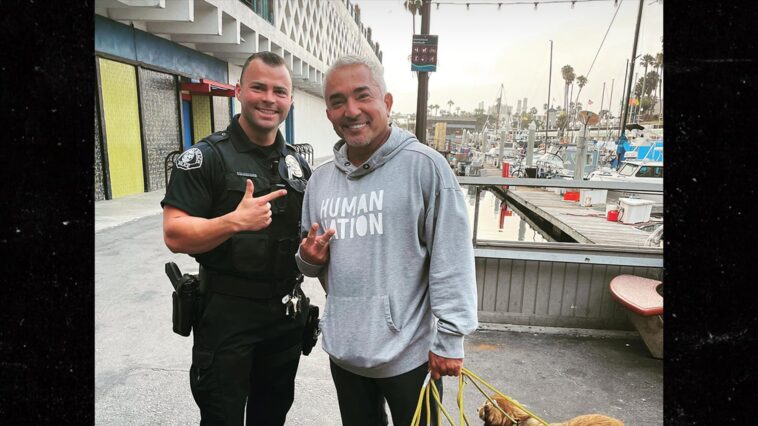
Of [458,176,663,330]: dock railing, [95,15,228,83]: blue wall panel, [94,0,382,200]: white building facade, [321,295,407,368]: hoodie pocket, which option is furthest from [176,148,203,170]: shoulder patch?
[95,15,228,83]: blue wall panel

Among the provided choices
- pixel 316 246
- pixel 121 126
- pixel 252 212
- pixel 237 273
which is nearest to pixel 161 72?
pixel 121 126

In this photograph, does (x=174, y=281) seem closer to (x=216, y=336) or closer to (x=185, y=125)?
(x=216, y=336)

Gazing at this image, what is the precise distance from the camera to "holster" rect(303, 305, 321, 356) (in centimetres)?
219

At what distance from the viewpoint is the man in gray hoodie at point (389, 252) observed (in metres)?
1.54

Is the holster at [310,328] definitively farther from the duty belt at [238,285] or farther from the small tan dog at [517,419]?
the small tan dog at [517,419]

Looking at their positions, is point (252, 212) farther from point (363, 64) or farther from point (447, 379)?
point (447, 379)

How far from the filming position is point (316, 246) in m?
1.62

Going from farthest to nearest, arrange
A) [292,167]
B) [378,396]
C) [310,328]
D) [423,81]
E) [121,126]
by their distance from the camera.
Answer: [121,126], [423,81], [310,328], [292,167], [378,396]

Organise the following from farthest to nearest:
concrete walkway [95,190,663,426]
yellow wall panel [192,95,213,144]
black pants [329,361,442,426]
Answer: yellow wall panel [192,95,213,144] → concrete walkway [95,190,663,426] → black pants [329,361,442,426]

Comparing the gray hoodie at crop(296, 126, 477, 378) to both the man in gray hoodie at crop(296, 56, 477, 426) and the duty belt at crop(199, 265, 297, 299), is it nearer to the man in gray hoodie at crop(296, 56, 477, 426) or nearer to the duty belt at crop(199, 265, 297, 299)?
the man in gray hoodie at crop(296, 56, 477, 426)

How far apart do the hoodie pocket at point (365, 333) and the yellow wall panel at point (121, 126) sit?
9931 millimetres

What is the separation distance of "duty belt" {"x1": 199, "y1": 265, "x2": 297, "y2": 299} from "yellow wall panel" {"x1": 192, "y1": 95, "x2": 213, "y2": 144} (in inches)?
550

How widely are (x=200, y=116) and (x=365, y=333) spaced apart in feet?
49.3

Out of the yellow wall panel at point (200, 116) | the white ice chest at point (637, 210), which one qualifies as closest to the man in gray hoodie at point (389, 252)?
the white ice chest at point (637, 210)
